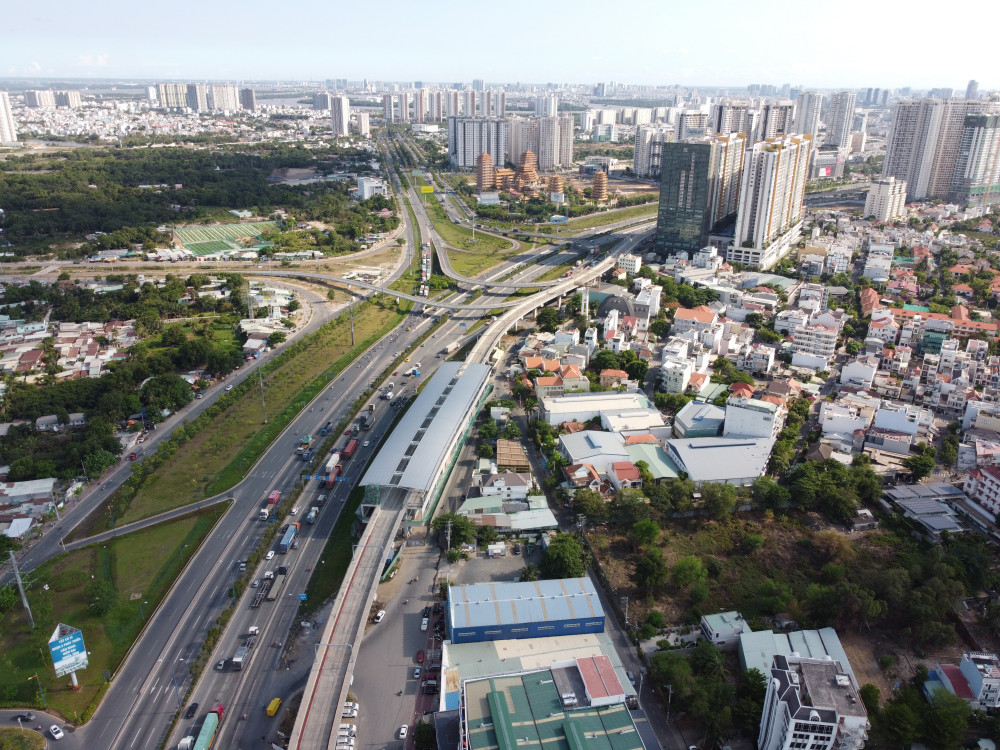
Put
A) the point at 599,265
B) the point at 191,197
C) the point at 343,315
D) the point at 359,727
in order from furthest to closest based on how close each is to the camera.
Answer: the point at 191,197, the point at 599,265, the point at 343,315, the point at 359,727

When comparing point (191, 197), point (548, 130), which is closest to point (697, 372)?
point (191, 197)

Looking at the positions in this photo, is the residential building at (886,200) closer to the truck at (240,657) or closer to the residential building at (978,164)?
the residential building at (978,164)

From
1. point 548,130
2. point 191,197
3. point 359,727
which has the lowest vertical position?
point 359,727

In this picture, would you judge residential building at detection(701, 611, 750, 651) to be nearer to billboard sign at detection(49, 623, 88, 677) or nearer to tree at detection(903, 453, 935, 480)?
tree at detection(903, 453, 935, 480)

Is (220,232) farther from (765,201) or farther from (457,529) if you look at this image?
(457,529)

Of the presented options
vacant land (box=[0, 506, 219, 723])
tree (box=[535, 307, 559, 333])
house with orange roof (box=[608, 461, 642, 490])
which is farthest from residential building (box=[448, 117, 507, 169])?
vacant land (box=[0, 506, 219, 723])

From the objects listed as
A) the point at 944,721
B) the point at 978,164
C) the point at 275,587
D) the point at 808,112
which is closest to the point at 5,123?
the point at 275,587

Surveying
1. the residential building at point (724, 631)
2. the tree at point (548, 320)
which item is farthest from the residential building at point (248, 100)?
the residential building at point (724, 631)

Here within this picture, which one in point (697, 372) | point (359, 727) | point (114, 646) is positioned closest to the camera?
point (359, 727)

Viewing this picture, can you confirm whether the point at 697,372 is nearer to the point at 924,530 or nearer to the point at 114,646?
the point at 924,530
